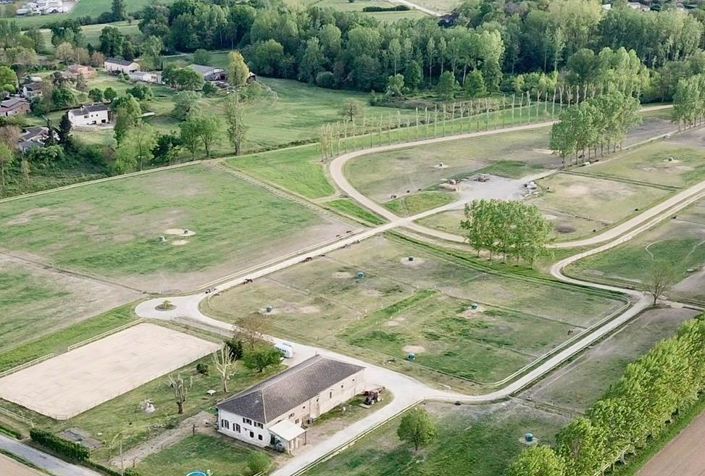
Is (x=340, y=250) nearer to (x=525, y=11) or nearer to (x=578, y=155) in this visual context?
(x=578, y=155)

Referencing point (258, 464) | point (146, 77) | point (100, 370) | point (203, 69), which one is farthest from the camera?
point (203, 69)

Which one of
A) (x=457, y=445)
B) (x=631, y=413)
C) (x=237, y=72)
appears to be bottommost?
(x=457, y=445)

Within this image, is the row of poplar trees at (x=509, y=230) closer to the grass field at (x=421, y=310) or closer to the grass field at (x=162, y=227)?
the grass field at (x=421, y=310)

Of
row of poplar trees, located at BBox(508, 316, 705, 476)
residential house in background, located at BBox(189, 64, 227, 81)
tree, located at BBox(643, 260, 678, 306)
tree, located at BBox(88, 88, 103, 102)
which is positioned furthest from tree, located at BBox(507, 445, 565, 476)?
residential house in background, located at BBox(189, 64, 227, 81)

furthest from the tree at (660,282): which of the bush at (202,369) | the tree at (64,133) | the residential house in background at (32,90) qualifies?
the residential house in background at (32,90)

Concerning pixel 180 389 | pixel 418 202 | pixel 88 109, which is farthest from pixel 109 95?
pixel 180 389

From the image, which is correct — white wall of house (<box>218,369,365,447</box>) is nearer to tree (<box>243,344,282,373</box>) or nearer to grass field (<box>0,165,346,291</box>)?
tree (<box>243,344,282,373</box>)

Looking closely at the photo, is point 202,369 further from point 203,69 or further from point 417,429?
point 203,69
